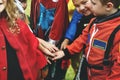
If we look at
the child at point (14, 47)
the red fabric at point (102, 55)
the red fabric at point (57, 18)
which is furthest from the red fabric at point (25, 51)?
the red fabric at point (57, 18)

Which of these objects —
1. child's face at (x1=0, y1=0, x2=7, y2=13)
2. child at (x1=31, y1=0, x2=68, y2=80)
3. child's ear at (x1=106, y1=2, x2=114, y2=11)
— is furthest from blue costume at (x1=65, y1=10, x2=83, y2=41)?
child's face at (x1=0, y1=0, x2=7, y2=13)

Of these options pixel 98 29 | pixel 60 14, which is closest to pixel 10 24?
pixel 98 29

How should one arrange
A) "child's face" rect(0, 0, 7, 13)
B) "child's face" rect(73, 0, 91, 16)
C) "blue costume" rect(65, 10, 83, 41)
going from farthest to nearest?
"blue costume" rect(65, 10, 83, 41)
"child's face" rect(73, 0, 91, 16)
"child's face" rect(0, 0, 7, 13)

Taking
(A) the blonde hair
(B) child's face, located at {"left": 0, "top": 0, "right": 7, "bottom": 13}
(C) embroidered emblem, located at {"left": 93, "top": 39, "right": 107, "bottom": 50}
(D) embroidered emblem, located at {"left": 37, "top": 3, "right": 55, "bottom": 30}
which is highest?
(B) child's face, located at {"left": 0, "top": 0, "right": 7, "bottom": 13}

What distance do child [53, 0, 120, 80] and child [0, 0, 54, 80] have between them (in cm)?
51

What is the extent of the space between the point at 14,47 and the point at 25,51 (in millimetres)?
141

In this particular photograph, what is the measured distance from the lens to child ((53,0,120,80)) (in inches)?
135

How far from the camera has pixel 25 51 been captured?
354 centimetres

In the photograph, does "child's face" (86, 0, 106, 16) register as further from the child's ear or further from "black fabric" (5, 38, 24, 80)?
"black fabric" (5, 38, 24, 80)

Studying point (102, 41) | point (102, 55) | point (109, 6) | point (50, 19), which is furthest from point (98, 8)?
point (50, 19)

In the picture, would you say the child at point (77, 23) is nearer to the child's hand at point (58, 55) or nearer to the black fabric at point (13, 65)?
the child's hand at point (58, 55)

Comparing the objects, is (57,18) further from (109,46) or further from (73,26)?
(109,46)

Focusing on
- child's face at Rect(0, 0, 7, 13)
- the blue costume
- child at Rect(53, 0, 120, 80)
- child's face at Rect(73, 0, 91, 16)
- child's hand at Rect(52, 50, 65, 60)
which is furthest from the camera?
the blue costume

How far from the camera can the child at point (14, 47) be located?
11.1ft
